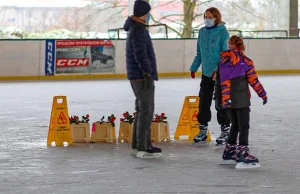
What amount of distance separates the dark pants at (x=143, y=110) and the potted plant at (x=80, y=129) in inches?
45.2

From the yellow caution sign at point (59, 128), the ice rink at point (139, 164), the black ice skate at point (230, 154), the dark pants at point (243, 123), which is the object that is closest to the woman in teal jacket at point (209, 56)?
the ice rink at point (139, 164)

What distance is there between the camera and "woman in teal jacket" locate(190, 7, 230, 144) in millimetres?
9281

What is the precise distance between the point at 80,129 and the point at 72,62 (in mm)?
14551

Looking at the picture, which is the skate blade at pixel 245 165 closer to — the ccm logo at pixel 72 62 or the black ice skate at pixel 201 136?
the black ice skate at pixel 201 136

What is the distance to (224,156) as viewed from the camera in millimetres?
8172

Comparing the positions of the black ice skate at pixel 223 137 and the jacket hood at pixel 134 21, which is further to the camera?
the black ice skate at pixel 223 137

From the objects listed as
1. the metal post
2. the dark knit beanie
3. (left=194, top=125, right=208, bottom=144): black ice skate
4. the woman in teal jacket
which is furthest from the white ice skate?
the metal post

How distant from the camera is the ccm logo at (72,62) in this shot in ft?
78.7

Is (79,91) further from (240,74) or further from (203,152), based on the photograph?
(240,74)

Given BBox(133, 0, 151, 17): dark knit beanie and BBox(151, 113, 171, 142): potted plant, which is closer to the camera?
BBox(133, 0, 151, 17): dark knit beanie

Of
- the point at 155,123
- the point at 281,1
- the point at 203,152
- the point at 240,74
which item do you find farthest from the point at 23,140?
the point at 281,1

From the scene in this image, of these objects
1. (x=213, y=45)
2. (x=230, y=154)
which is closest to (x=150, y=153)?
(x=230, y=154)

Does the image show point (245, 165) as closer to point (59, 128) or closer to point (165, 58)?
point (59, 128)

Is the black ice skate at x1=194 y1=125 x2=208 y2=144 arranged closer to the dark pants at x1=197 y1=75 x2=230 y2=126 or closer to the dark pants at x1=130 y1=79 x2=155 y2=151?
the dark pants at x1=197 y1=75 x2=230 y2=126
